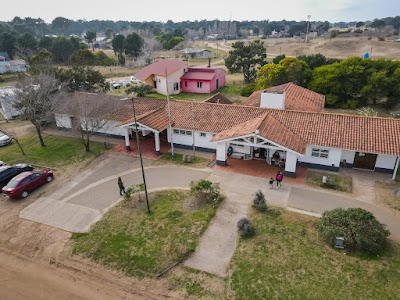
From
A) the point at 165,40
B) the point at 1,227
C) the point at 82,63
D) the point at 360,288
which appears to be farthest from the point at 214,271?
the point at 165,40

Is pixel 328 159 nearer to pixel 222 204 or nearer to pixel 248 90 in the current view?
pixel 222 204

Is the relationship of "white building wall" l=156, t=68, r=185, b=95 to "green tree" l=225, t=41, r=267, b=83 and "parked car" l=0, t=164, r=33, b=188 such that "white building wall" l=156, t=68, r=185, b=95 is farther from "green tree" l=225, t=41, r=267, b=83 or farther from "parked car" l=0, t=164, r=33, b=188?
"parked car" l=0, t=164, r=33, b=188

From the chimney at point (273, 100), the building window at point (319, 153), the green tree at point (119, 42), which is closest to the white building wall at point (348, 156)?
the building window at point (319, 153)

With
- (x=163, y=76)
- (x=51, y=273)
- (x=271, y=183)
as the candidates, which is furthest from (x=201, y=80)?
(x=51, y=273)

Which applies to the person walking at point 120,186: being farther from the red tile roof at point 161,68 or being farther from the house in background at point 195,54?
the house in background at point 195,54

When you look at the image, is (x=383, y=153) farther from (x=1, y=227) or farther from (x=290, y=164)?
(x=1, y=227)

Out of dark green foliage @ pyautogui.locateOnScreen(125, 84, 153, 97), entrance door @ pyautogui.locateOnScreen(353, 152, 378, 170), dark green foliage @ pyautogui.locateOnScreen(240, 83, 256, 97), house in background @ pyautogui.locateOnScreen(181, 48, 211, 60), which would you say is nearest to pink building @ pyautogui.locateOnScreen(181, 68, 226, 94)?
dark green foliage @ pyautogui.locateOnScreen(240, 83, 256, 97)
